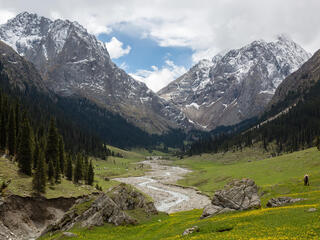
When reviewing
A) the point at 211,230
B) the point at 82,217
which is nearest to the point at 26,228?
the point at 82,217

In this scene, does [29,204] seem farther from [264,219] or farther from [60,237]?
[264,219]

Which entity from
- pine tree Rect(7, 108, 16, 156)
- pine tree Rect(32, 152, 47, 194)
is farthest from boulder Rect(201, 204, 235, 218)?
pine tree Rect(7, 108, 16, 156)

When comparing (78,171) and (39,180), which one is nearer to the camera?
(39,180)

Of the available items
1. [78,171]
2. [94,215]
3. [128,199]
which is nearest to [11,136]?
[78,171]

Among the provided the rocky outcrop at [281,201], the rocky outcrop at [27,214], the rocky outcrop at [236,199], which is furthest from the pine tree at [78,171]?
the rocky outcrop at [281,201]

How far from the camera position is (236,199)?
35.5 metres

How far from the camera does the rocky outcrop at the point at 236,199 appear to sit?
34844mm

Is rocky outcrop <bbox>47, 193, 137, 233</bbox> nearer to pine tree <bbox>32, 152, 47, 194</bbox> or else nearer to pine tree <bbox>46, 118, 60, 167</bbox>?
pine tree <bbox>32, 152, 47, 194</bbox>

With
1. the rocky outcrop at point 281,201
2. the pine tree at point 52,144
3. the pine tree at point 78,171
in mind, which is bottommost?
the rocky outcrop at point 281,201

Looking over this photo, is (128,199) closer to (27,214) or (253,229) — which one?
(27,214)

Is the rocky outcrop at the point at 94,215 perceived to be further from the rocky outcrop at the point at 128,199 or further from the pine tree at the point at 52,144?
the pine tree at the point at 52,144

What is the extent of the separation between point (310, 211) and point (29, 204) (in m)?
44.8

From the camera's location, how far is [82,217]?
37.0 meters

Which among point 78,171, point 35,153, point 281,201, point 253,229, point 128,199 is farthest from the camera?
point 78,171
